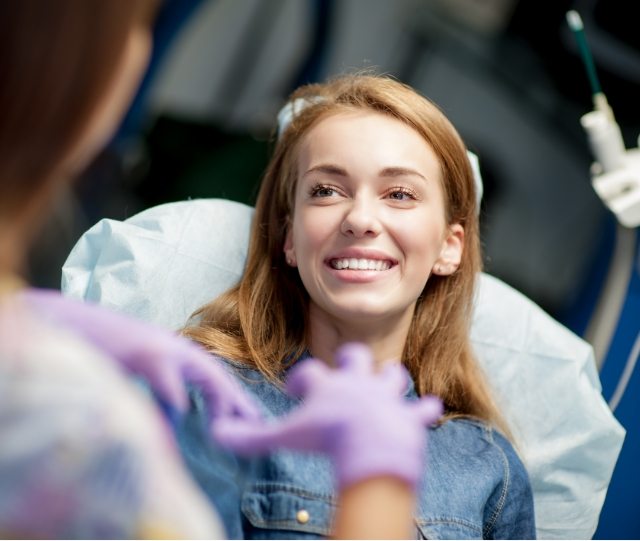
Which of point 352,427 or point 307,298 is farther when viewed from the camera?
point 307,298

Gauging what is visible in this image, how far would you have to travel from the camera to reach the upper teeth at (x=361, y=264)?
113 centimetres

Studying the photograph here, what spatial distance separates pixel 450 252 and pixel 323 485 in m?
0.42

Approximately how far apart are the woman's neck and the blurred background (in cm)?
85

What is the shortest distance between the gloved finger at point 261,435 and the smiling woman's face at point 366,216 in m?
0.44

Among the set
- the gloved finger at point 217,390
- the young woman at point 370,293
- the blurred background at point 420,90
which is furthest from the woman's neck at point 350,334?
the blurred background at point 420,90

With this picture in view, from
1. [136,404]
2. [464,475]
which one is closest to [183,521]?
[136,404]

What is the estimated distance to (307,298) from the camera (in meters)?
1.30

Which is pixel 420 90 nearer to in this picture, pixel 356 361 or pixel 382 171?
pixel 382 171

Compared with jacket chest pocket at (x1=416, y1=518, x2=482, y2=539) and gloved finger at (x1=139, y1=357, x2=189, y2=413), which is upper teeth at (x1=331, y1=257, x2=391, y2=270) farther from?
gloved finger at (x1=139, y1=357, x2=189, y2=413)

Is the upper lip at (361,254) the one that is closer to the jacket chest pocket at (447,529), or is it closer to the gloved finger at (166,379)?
the jacket chest pocket at (447,529)

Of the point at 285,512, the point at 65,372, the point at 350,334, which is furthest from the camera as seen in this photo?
the point at 350,334

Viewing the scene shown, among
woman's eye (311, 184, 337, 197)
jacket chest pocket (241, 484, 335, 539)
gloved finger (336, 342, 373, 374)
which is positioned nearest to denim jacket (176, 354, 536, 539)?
jacket chest pocket (241, 484, 335, 539)

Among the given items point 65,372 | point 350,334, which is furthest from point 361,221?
point 65,372

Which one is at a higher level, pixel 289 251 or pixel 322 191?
pixel 322 191
